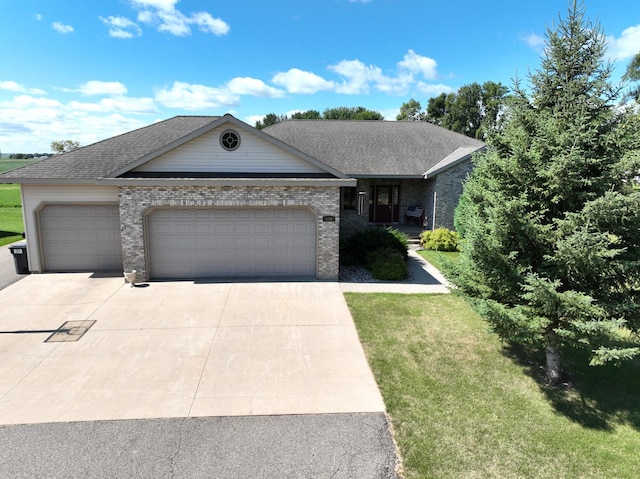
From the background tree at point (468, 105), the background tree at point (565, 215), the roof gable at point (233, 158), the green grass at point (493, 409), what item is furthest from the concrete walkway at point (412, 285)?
the background tree at point (468, 105)

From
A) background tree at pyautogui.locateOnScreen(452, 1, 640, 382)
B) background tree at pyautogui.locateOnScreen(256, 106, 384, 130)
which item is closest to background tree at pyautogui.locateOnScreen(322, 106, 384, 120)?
background tree at pyautogui.locateOnScreen(256, 106, 384, 130)

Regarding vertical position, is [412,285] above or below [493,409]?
above

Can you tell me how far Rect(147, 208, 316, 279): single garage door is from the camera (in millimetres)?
12695

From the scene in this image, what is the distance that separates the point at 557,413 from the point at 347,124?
20733mm

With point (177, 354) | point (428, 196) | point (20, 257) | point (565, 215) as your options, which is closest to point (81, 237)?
point (20, 257)

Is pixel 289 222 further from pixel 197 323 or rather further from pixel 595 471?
pixel 595 471

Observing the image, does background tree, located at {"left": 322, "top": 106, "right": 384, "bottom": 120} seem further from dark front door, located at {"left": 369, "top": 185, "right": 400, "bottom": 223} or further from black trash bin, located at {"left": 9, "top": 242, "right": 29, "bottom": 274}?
black trash bin, located at {"left": 9, "top": 242, "right": 29, "bottom": 274}

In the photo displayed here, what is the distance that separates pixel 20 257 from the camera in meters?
13.5

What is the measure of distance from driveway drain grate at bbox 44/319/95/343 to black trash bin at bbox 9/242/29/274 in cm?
598

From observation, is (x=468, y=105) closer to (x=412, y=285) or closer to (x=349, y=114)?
(x=349, y=114)

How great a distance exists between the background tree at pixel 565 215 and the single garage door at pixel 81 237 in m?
12.2

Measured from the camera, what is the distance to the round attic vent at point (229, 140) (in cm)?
1245

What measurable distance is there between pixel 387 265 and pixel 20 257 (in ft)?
42.9

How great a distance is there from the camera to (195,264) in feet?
42.5
